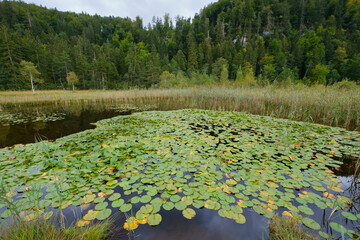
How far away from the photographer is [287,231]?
1.30m

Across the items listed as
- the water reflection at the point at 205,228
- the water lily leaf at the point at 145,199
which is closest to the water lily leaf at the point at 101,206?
the water lily leaf at the point at 145,199

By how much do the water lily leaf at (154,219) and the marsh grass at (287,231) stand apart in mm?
1080

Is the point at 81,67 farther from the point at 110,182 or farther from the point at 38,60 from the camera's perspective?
the point at 110,182

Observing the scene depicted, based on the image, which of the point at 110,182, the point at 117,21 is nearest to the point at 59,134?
the point at 110,182

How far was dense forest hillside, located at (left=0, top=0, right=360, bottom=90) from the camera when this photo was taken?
111ft

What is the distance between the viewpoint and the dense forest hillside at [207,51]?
111ft

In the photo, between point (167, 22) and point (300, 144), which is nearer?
point (300, 144)

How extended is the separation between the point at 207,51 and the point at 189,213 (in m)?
52.4

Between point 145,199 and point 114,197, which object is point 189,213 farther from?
point 114,197

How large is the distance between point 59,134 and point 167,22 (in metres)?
90.5

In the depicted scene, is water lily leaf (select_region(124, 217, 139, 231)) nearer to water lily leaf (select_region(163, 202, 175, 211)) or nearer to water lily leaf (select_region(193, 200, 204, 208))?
water lily leaf (select_region(163, 202, 175, 211))

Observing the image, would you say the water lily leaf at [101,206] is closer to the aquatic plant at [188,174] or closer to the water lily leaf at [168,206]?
the aquatic plant at [188,174]

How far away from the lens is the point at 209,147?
10.8 feet

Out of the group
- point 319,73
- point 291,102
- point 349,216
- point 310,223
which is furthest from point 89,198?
point 319,73
